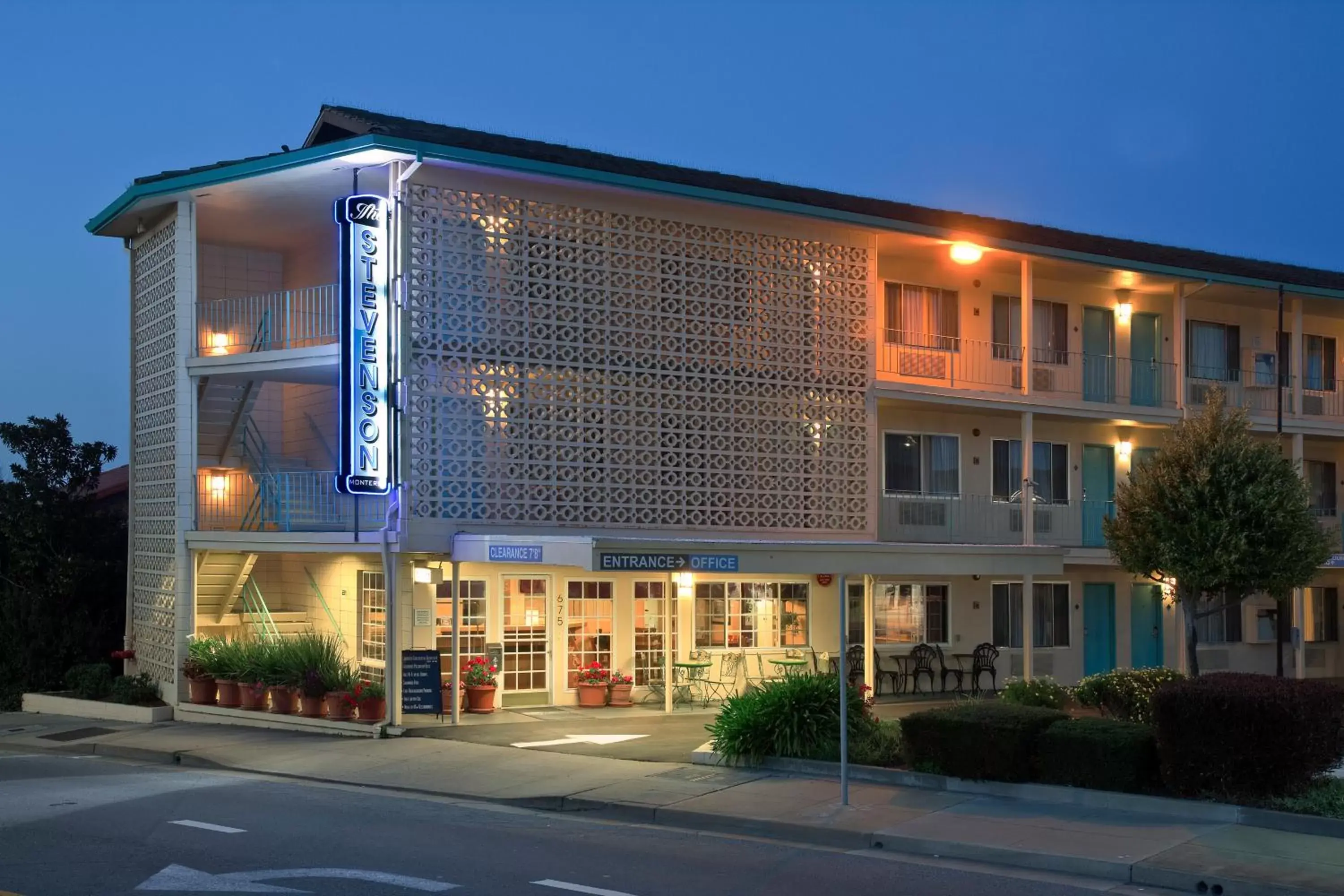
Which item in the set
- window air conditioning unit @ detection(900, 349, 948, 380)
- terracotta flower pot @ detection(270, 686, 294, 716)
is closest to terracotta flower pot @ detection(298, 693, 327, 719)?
terracotta flower pot @ detection(270, 686, 294, 716)

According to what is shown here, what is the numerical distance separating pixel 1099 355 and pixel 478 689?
14.3m

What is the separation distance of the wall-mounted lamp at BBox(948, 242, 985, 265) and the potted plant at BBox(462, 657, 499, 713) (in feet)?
35.3

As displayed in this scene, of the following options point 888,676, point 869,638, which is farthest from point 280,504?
point 888,676

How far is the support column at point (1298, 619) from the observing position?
27.1m

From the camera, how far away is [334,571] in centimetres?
2420

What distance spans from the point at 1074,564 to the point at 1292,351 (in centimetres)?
757

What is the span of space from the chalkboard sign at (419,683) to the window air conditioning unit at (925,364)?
10.5m

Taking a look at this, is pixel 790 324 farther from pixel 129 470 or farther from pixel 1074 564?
pixel 129 470

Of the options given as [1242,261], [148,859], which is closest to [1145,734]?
[148,859]

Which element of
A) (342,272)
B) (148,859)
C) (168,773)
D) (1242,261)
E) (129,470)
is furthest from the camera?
(1242,261)

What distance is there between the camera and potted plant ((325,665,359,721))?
66.2 feet

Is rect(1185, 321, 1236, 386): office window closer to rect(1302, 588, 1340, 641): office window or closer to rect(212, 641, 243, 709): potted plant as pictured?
rect(1302, 588, 1340, 641): office window

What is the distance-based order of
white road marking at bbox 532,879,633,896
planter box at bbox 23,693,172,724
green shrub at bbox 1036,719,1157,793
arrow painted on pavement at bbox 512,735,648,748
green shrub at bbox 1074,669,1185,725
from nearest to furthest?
white road marking at bbox 532,879,633,896 → green shrub at bbox 1036,719,1157,793 → arrow painted on pavement at bbox 512,735,648,748 → green shrub at bbox 1074,669,1185,725 → planter box at bbox 23,693,172,724

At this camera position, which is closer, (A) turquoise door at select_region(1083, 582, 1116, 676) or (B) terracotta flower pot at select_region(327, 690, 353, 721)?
(B) terracotta flower pot at select_region(327, 690, 353, 721)
